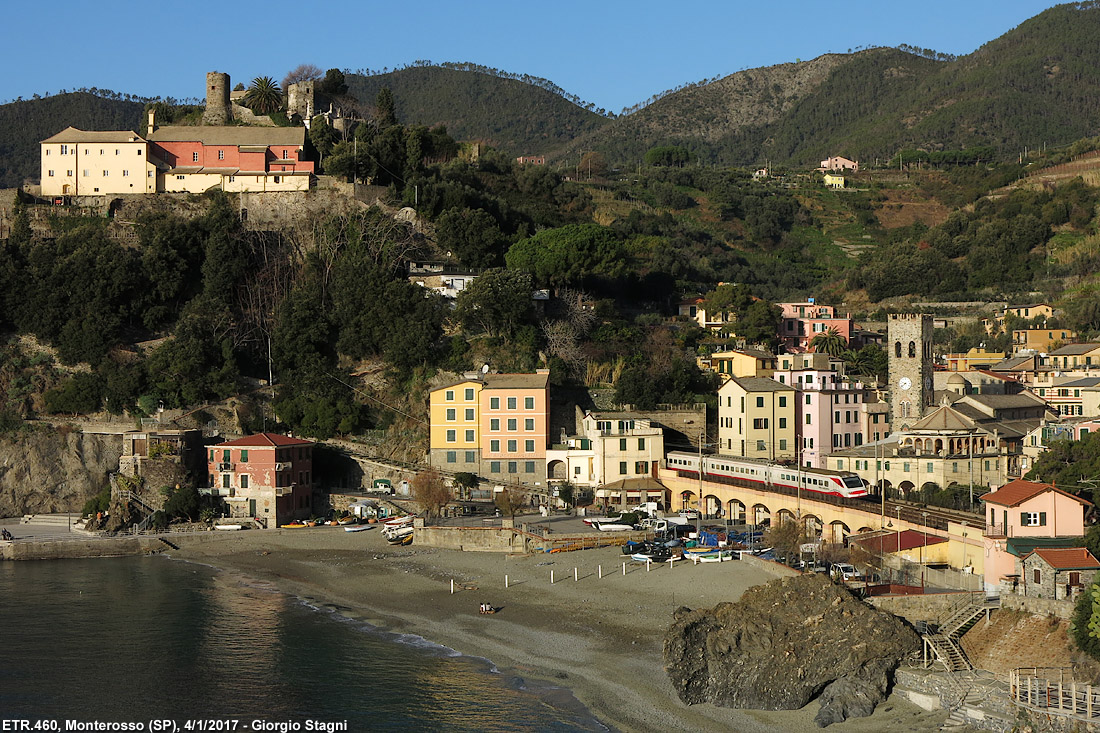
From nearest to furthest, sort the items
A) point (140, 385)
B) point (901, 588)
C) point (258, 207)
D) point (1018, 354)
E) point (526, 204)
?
point (901, 588) < point (140, 385) < point (1018, 354) < point (258, 207) < point (526, 204)

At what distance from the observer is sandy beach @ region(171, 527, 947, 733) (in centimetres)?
2995

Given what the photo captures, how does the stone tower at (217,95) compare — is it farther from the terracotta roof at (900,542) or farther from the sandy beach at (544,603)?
the terracotta roof at (900,542)

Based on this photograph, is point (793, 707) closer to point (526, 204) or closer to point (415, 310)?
point (415, 310)

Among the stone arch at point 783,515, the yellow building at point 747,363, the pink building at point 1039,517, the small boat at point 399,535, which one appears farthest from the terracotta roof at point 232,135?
the pink building at point 1039,517

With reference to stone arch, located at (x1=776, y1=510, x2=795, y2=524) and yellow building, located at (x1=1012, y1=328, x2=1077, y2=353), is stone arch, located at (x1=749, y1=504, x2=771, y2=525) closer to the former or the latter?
stone arch, located at (x1=776, y1=510, x2=795, y2=524)

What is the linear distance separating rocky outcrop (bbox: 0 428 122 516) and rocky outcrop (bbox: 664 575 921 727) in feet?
122

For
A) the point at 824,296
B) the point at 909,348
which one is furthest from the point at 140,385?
the point at 824,296

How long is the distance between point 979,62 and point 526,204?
120596mm

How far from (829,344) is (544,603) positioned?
34.2 meters

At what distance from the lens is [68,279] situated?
217ft

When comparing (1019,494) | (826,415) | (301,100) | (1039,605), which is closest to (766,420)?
(826,415)

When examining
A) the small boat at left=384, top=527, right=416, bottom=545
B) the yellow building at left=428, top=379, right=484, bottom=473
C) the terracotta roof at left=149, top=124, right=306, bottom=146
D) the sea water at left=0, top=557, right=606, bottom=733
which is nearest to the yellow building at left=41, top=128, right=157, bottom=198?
the terracotta roof at left=149, top=124, right=306, bottom=146

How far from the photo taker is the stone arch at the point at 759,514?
162 feet

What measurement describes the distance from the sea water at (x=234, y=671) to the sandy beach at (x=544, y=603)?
1000mm
